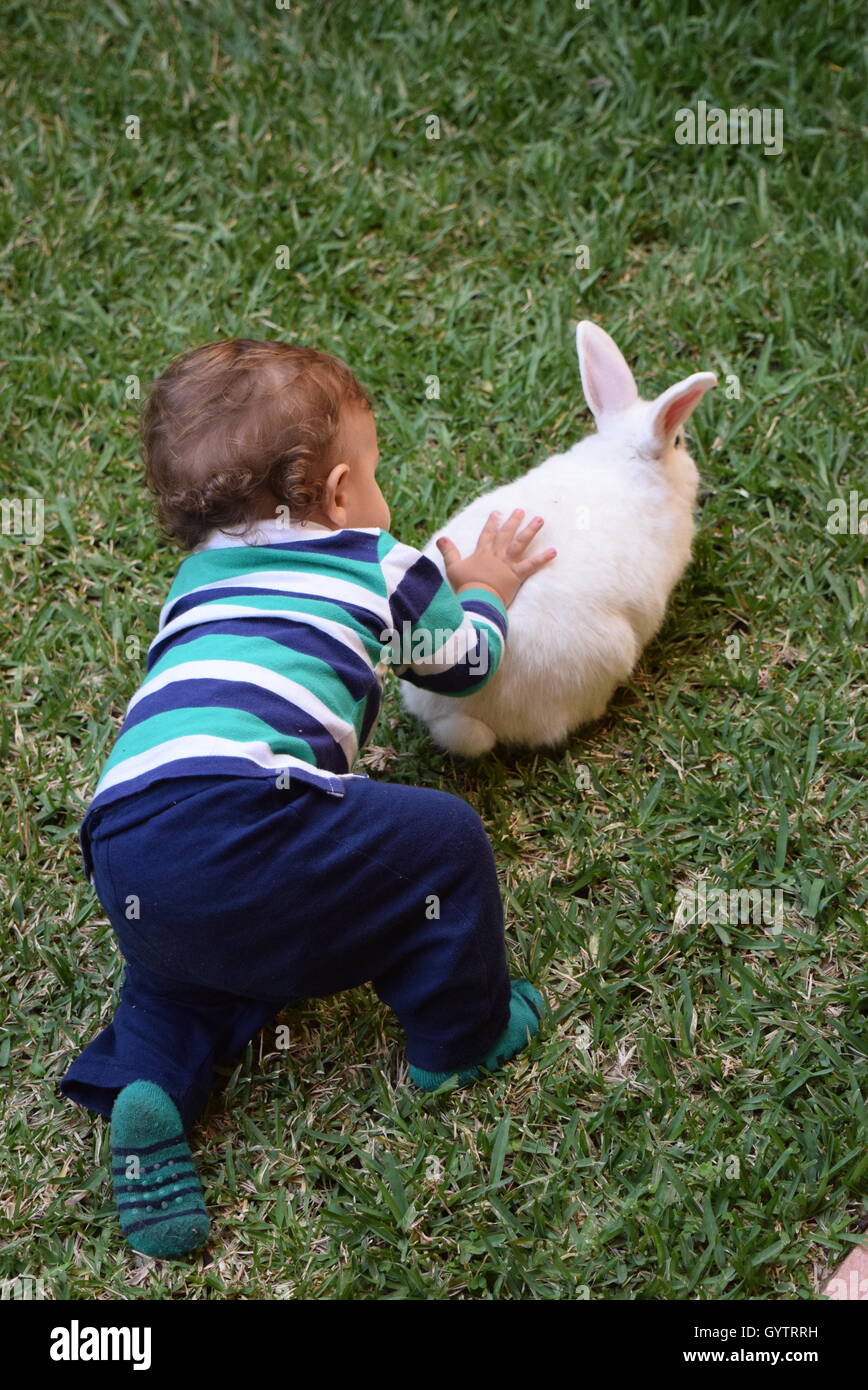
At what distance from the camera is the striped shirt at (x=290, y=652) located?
227 cm

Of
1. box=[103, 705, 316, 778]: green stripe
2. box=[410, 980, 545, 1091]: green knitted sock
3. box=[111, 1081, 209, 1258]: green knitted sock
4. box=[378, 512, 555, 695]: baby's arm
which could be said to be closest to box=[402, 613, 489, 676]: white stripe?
box=[378, 512, 555, 695]: baby's arm

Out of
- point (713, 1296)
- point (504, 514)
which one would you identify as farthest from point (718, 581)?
point (713, 1296)

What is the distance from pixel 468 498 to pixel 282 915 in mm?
1542

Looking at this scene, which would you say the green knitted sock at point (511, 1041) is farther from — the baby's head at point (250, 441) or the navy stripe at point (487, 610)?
the baby's head at point (250, 441)

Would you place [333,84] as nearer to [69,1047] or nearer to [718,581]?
[718,581]

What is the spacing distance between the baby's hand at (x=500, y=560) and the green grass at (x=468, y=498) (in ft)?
1.44

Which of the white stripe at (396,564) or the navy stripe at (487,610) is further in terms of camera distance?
the navy stripe at (487,610)

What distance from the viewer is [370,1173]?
2.37 metres

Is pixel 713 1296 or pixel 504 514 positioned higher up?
pixel 504 514

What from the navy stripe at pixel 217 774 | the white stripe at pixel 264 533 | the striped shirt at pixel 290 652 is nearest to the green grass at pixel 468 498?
the striped shirt at pixel 290 652

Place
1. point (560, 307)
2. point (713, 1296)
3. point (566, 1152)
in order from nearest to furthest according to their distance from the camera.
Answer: point (713, 1296)
point (566, 1152)
point (560, 307)

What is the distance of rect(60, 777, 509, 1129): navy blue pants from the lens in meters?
2.21

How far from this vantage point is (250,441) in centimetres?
244
